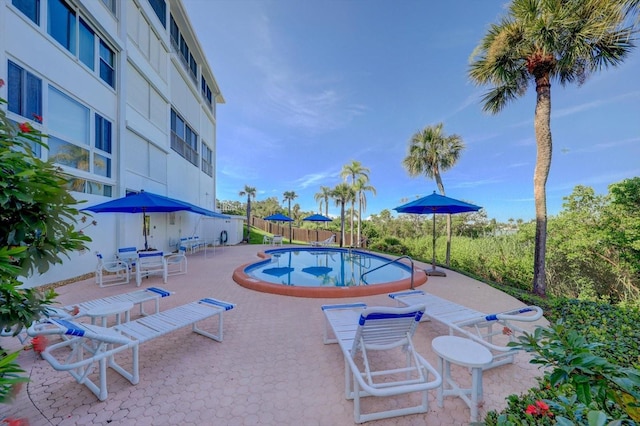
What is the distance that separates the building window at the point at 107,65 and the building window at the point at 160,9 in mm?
4387

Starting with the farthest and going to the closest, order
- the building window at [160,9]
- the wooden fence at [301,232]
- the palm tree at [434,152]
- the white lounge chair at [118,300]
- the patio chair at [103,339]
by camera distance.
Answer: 1. the wooden fence at [301,232]
2. the palm tree at [434,152]
3. the building window at [160,9]
4. the white lounge chair at [118,300]
5. the patio chair at [103,339]

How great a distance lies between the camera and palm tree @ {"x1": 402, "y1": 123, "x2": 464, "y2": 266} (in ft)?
44.0

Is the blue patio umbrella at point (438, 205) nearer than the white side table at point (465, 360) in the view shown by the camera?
No

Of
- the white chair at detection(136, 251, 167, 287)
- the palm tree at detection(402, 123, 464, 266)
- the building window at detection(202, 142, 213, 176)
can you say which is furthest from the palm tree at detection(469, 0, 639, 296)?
the building window at detection(202, 142, 213, 176)

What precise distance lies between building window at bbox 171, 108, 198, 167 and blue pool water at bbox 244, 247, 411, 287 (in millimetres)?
8096

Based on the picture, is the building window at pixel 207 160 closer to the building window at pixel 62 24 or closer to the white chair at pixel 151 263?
the building window at pixel 62 24

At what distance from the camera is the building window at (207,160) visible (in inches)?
696

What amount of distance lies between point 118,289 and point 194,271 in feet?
7.91

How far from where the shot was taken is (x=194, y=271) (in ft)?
27.7

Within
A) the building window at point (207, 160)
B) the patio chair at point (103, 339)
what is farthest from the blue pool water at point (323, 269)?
the building window at point (207, 160)

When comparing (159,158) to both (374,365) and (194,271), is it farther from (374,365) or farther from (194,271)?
(374,365)

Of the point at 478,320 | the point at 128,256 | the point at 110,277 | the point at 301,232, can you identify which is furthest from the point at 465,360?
the point at 301,232

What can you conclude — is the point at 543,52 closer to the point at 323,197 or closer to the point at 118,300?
the point at 118,300

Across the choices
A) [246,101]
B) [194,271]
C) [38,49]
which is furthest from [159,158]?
[246,101]
